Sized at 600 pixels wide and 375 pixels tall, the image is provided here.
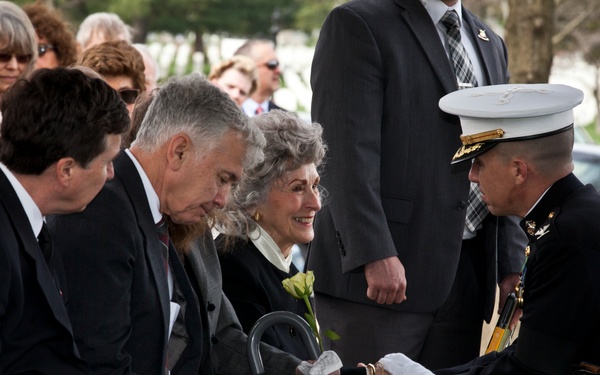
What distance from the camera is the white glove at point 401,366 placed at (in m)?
3.32

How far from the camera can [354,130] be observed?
386cm

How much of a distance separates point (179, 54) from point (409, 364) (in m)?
27.6

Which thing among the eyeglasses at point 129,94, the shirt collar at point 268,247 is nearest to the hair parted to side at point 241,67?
→ the eyeglasses at point 129,94

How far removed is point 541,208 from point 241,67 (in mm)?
5798

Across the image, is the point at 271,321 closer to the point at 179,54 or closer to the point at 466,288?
the point at 466,288

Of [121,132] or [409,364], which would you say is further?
[409,364]

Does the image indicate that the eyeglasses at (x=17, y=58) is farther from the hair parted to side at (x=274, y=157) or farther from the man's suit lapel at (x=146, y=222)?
the man's suit lapel at (x=146, y=222)

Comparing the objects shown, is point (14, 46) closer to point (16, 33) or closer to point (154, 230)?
point (16, 33)

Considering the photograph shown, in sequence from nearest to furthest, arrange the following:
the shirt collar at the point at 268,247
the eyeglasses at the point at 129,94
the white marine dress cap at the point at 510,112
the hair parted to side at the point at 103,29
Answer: the white marine dress cap at the point at 510,112 < the shirt collar at the point at 268,247 < the eyeglasses at the point at 129,94 < the hair parted to side at the point at 103,29

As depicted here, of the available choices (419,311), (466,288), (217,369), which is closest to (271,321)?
(217,369)

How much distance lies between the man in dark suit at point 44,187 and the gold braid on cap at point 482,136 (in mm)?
1205

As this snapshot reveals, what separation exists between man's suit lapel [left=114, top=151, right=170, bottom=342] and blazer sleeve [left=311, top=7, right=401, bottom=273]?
3.20ft

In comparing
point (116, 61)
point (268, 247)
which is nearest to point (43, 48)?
point (116, 61)

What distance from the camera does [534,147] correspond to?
10.5ft
